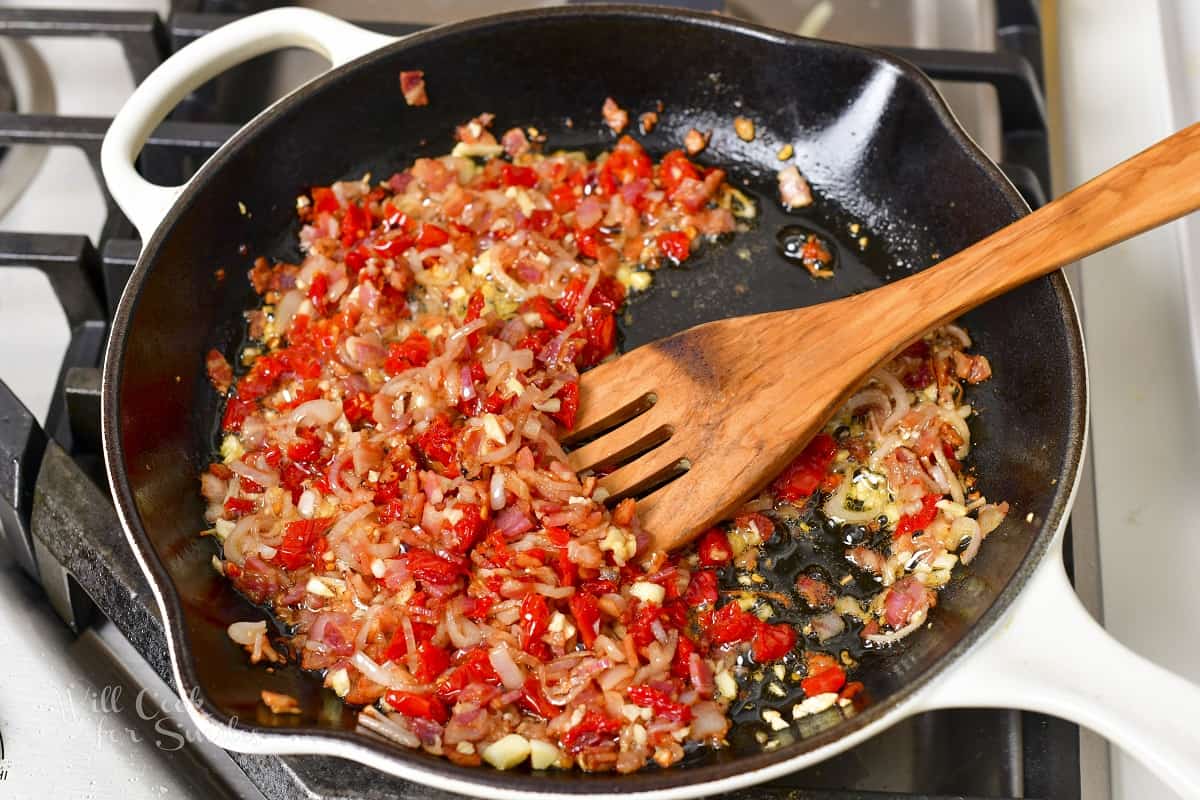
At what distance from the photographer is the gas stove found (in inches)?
51.8

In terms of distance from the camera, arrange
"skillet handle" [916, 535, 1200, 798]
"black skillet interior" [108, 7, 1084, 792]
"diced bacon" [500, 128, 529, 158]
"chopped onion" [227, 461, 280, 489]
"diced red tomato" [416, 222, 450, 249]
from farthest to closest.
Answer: "diced bacon" [500, 128, 529, 158] → "diced red tomato" [416, 222, 450, 249] → "chopped onion" [227, 461, 280, 489] → "black skillet interior" [108, 7, 1084, 792] → "skillet handle" [916, 535, 1200, 798]

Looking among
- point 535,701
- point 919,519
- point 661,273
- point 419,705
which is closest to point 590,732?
point 535,701

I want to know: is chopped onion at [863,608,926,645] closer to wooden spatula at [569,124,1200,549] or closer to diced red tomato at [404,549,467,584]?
Answer: wooden spatula at [569,124,1200,549]

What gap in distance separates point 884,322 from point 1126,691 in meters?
0.59

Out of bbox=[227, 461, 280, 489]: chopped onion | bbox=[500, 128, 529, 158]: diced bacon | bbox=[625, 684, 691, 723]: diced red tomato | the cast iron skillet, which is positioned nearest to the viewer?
the cast iron skillet

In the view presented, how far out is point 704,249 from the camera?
6.17 feet

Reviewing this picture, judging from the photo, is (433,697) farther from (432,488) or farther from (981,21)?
(981,21)

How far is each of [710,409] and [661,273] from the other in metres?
0.37

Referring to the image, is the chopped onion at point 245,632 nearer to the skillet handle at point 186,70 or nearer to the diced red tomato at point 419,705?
the diced red tomato at point 419,705

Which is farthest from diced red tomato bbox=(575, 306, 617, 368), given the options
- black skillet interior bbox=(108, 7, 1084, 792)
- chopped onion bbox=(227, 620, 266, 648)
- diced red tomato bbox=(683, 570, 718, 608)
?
chopped onion bbox=(227, 620, 266, 648)

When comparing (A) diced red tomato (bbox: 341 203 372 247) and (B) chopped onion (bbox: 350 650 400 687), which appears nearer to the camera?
(B) chopped onion (bbox: 350 650 400 687)

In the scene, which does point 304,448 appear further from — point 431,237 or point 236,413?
point 431,237

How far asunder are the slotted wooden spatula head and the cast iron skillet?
202 mm

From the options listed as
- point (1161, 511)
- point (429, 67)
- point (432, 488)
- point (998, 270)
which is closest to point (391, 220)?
point (429, 67)
